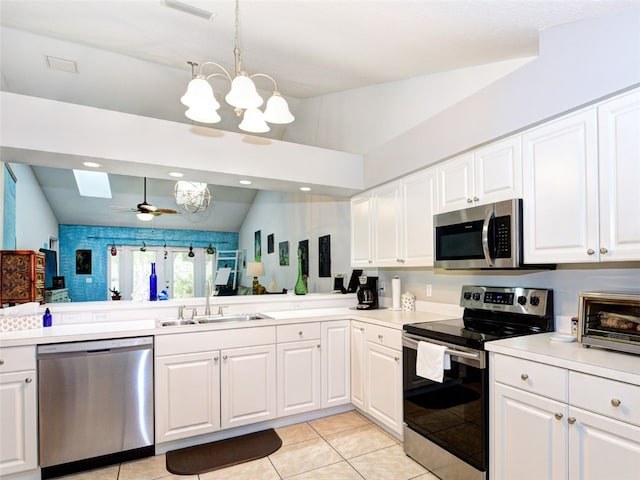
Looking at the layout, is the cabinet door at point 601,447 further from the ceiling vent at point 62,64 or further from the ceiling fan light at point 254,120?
the ceiling vent at point 62,64

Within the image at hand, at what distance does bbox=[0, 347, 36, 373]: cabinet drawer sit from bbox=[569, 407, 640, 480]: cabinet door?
2983 mm

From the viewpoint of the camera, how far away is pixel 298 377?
3.03 m

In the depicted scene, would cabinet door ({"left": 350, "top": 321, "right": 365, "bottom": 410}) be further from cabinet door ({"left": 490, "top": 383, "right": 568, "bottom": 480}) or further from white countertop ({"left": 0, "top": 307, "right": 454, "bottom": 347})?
cabinet door ({"left": 490, "top": 383, "right": 568, "bottom": 480})

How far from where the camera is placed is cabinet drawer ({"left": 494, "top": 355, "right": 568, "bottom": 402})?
162 centimetres

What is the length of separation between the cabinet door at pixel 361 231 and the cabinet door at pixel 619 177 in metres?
2.03

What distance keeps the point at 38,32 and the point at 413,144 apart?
10.4 feet

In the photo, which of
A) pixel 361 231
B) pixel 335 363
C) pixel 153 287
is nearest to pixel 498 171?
pixel 361 231

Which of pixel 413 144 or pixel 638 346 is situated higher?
pixel 413 144

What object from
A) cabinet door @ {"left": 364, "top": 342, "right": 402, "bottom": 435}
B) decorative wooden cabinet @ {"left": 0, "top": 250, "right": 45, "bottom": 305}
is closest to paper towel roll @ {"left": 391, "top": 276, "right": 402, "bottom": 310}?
cabinet door @ {"left": 364, "top": 342, "right": 402, "bottom": 435}

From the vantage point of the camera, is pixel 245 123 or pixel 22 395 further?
pixel 22 395

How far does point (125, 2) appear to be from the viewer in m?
2.29

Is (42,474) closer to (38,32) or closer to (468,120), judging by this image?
(38,32)

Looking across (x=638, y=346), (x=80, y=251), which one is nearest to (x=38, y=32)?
(x=638, y=346)

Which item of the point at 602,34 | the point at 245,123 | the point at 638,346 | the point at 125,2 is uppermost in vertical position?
the point at 125,2
